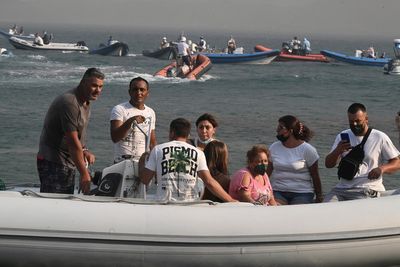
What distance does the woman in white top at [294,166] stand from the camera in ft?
23.1

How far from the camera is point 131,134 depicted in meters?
7.16

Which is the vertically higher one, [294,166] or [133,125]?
[133,125]

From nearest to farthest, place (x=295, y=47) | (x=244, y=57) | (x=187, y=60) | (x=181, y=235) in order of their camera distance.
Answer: (x=181, y=235) → (x=187, y=60) → (x=244, y=57) → (x=295, y=47)

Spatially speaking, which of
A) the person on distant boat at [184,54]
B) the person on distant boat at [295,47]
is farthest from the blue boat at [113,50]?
the person on distant boat at [184,54]

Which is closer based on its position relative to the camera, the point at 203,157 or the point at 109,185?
the point at 203,157

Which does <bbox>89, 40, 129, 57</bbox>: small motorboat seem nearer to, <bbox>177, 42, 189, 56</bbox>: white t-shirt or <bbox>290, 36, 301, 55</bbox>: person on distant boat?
<bbox>290, 36, 301, 55</bbox>: person on distant boat

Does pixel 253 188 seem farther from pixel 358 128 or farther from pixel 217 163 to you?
pixel 358 128

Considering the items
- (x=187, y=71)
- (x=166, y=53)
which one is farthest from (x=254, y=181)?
(x=166, y=53)

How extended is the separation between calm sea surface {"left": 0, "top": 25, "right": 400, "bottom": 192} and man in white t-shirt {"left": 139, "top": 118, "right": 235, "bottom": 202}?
6.14 meters

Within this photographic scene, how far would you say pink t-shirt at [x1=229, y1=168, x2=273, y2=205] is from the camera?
261 inches

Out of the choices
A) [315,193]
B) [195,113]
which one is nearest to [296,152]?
[315,193]

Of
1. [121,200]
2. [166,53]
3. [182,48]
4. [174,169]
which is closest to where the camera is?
[174,169]

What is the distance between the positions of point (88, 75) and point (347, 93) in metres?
23.8

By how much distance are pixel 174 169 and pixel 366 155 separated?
1617 mm
